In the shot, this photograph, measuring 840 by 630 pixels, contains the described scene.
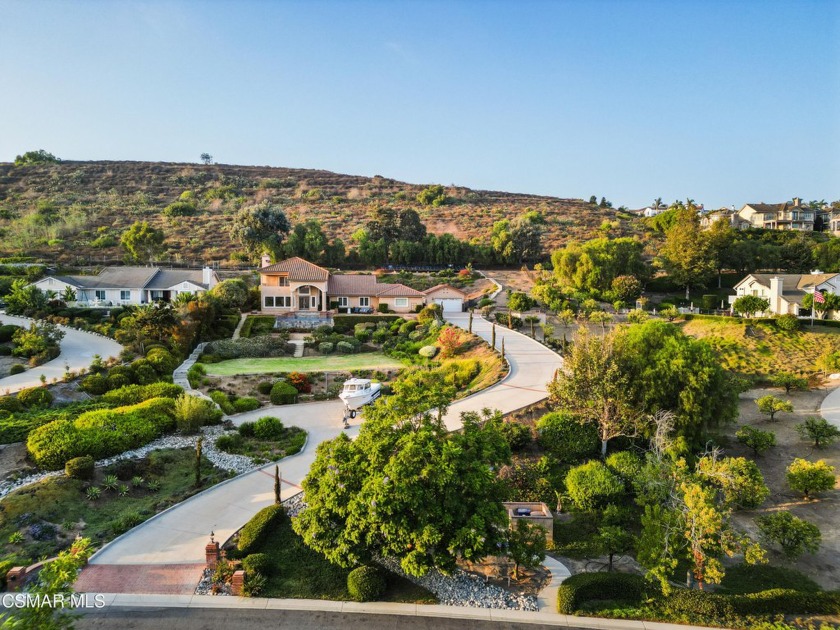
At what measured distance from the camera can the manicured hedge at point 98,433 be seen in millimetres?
18359

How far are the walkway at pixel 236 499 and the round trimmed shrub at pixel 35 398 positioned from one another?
26.5 feet

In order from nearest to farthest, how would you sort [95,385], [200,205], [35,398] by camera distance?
[35,398], [95,385], [200,205]

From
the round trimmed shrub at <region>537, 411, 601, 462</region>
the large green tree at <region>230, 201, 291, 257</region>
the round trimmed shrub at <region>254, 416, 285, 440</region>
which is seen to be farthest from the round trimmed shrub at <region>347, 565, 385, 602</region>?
the large green tree at <region>230, 201, 291, 257</region>

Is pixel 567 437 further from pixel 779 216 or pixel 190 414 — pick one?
pixel 779 216

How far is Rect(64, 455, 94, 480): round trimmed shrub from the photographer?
17.3 m

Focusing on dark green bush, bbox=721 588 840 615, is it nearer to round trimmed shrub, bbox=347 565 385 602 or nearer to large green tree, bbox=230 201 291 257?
round trimmed shrub, bbox=347 565 385 602

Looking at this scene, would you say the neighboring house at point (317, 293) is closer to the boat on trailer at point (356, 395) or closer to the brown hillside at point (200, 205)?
the boat on trailer at point (356, 395)

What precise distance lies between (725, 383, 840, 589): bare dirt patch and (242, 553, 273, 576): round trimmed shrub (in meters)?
14.1

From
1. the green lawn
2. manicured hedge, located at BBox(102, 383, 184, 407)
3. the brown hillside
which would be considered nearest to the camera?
manicured hedge, located at BBox(102, 383, 184, 407)

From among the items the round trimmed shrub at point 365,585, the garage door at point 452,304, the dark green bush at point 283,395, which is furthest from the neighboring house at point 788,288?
the round trimmed shrub at point 365,585

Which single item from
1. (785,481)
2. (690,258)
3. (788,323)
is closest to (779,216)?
(690,258)

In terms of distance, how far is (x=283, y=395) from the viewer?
2836 cm

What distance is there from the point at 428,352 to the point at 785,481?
2224 centimetres

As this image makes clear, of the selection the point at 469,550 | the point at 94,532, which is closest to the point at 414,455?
the point at 469,550
